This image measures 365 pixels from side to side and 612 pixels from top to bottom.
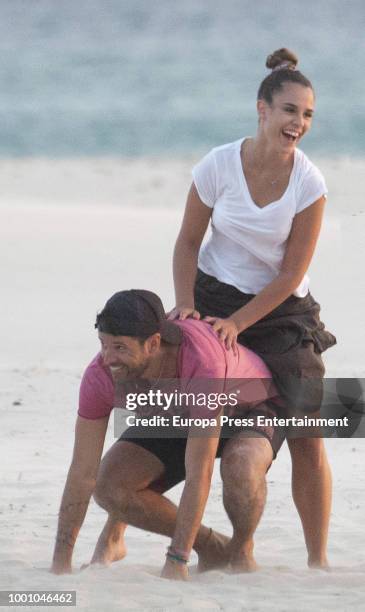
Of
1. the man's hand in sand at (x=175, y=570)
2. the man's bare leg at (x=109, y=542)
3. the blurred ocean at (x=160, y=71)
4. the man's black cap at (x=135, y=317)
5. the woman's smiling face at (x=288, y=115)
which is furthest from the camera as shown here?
the blurred ocean at (x=160, y=71)

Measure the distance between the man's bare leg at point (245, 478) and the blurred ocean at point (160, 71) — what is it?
1486 cm

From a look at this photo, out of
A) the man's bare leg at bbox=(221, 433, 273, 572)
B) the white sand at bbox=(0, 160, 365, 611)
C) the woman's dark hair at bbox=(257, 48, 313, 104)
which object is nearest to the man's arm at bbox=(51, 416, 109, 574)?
the white sand at bbox=(0, 160, 365, 611)

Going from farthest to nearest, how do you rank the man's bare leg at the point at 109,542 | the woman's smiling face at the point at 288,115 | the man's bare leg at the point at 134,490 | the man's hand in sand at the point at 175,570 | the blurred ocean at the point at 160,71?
the blurred ocean at the point at 160,71, the man's bare leg at the point at 109,542, the man's bare leg at the point at 134,490, the woman's smiling face at the point at 288,115, the man's hand in sand at the point at 175,570

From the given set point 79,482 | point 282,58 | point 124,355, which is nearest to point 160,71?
point 282,58

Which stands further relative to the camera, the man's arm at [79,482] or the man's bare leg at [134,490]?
the man's bare leg at [134,490]

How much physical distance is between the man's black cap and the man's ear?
0.6 inches

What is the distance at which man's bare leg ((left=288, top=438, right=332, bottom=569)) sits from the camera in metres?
4.88

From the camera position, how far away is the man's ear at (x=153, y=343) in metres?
4.40

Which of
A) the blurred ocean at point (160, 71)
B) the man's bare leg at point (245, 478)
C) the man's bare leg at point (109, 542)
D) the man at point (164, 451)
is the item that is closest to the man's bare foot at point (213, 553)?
the man at point (164, 451)

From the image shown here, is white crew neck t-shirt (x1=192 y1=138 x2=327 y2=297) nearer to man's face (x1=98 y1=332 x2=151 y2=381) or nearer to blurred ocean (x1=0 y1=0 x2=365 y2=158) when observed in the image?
man's face (x1=98 y1=332 x2=151 y2=381)

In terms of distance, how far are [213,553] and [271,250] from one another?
3.70 feet

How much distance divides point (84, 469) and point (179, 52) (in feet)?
65.9

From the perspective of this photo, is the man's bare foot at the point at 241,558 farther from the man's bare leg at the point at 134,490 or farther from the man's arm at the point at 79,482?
the man's arm at the point at 79,482

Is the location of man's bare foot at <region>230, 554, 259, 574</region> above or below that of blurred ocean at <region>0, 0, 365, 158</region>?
below
